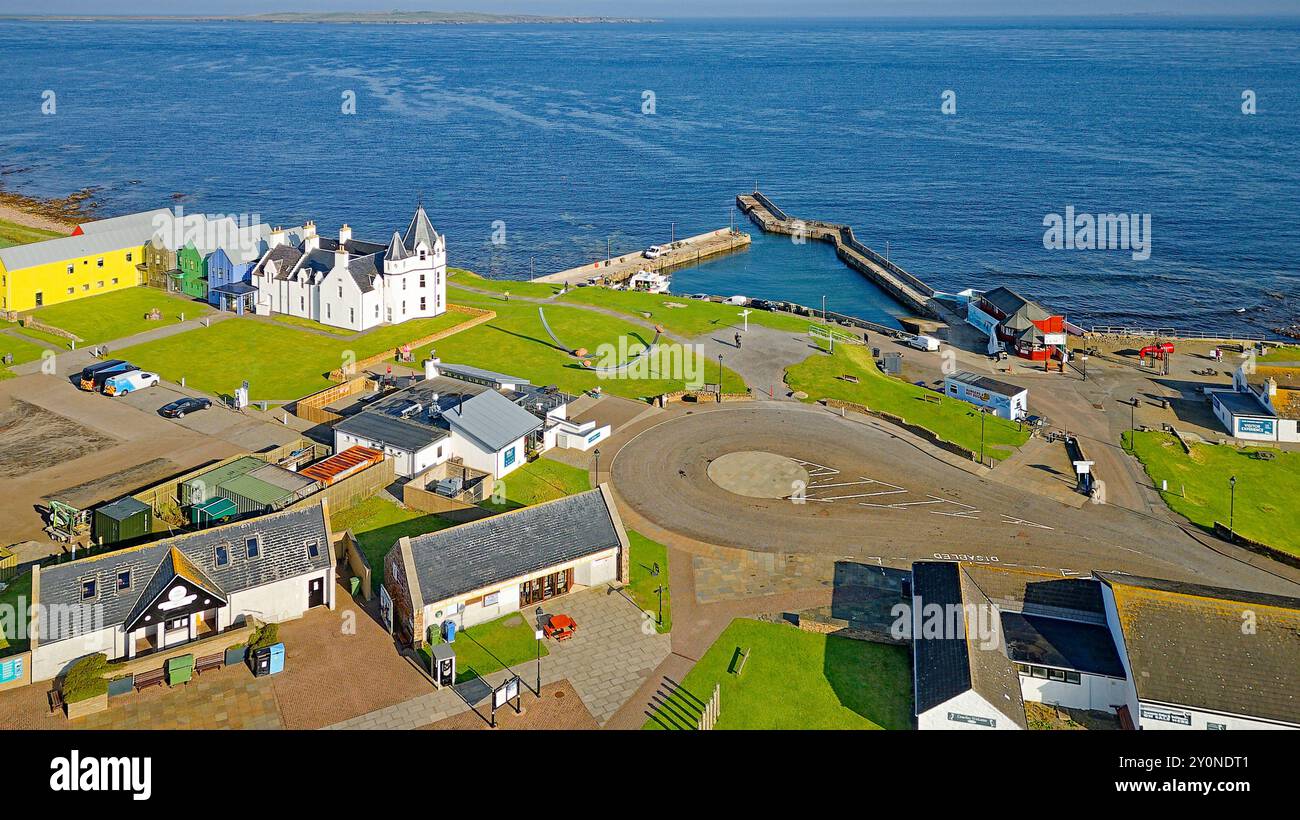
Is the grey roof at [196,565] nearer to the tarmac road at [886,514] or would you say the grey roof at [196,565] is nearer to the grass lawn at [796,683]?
the grass lawn at [796,683]

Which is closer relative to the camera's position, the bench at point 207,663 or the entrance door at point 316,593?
the bench at point 207,663

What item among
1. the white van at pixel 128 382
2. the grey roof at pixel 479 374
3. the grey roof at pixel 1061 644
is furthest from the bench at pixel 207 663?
the white van at pixel 128 382

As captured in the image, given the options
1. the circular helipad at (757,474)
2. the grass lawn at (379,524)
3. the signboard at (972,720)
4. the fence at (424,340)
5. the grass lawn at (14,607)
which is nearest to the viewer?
the signboard at (972,720)

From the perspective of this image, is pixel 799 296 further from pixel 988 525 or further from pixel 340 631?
pixel 340 631

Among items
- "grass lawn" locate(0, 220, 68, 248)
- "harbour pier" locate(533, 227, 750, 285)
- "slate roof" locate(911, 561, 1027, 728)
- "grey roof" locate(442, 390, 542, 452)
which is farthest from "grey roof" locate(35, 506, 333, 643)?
"grass lawn" locate(0, 220, 68, 248)

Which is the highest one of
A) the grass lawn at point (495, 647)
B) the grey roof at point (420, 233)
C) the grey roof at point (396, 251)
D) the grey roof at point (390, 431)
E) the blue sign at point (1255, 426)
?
the grey roof at point (420, 233)

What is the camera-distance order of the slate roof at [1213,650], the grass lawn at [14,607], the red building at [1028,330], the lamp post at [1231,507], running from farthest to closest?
the red building at [1028,330] < the lamp post at [1231,507] < the grass lawn at [14,607] < the slate roof at [1213,650]

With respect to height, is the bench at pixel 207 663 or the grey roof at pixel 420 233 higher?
the grey roof at pixel 420 233
